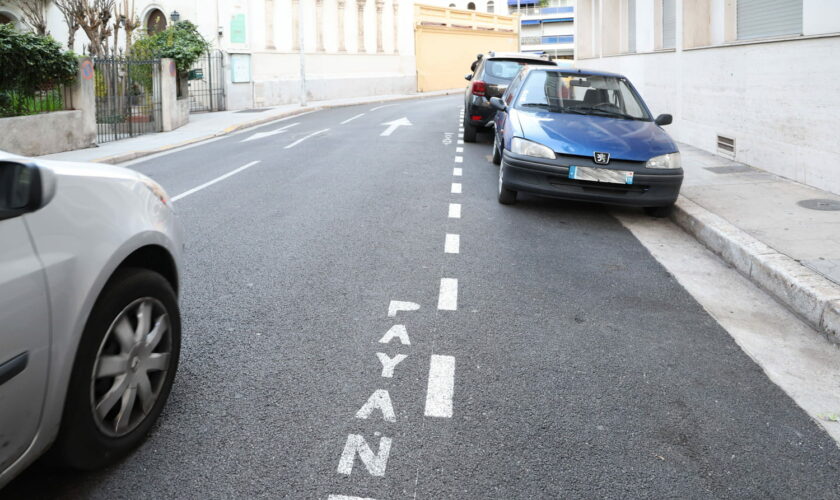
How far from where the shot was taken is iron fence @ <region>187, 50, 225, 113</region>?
29078mm

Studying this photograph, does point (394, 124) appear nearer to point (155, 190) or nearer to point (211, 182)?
point (211, 182)

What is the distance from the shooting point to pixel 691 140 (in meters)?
14.2

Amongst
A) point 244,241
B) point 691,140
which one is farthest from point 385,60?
point 244,241

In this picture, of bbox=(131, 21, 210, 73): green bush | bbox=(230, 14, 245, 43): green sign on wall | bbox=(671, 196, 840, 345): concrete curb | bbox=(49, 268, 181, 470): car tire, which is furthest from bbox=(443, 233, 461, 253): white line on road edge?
bbox=(230, 14, 245, 43): green sign on wall

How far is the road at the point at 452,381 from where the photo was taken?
10.2ft

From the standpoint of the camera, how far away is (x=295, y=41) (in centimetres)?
3662

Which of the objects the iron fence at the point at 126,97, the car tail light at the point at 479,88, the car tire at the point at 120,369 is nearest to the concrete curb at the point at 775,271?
the car tire at the point at 120,369

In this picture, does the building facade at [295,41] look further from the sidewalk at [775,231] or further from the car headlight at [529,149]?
the sidewalk at [775,231]

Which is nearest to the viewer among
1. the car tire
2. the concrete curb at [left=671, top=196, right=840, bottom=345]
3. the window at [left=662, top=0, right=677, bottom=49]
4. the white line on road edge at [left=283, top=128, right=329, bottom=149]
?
the car tire

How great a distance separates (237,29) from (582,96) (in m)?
26.0

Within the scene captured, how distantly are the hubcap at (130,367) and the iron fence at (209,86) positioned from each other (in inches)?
1062

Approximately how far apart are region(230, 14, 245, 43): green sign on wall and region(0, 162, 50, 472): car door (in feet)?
105

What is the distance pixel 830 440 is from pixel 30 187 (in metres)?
3.57

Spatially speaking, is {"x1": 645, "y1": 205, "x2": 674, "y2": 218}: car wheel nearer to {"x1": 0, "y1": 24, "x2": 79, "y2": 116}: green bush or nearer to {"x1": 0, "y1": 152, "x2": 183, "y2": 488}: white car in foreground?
{"x1": 0, "y1": 152, "x2": 183, "y2": 488}: white car in foreground
